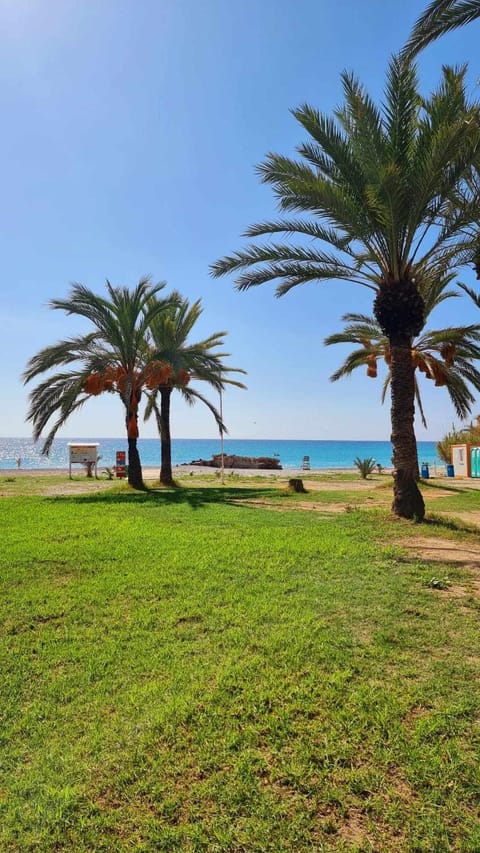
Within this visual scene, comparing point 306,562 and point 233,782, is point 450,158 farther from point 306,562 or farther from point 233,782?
point 233,782

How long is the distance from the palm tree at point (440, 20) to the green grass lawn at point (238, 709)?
7.00 m

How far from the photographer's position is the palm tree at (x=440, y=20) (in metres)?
6.37

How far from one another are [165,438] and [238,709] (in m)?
17.3

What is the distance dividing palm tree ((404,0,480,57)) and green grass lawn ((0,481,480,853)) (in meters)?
7.00

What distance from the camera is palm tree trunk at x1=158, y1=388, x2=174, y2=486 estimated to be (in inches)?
770

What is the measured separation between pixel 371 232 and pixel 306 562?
6351 millimetres

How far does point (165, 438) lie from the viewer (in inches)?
785

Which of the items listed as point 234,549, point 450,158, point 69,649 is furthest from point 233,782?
point 450,158

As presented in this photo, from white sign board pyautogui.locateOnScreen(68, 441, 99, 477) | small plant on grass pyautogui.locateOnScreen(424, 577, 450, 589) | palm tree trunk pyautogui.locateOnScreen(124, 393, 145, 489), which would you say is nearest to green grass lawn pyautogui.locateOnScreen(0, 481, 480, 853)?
small plant on grass pyautogui.locateOnScreen(424, 577, 450, 589)

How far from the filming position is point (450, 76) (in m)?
8.62

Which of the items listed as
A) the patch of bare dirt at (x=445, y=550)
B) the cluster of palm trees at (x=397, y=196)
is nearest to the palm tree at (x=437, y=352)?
the cluster of palm trees at (x=397, y=196)

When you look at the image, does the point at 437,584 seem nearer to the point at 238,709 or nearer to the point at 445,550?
the point at 445,550

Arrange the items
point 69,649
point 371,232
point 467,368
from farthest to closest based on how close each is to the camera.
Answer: point 467,368 < point 371,232 < point 69,649

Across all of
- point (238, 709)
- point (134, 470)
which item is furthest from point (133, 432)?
point (238, 709)
